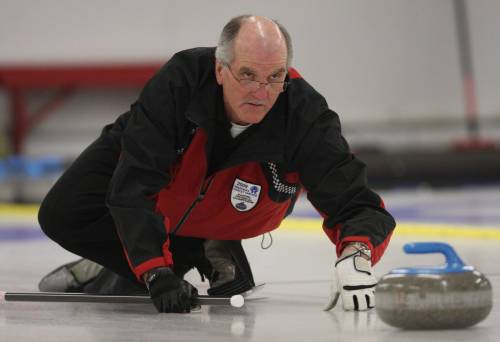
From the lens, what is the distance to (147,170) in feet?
9.16

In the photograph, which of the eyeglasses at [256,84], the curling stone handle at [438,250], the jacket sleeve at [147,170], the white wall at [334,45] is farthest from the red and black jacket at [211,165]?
the white wall at [334,45]

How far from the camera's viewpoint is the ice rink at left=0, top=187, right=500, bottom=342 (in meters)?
2.44

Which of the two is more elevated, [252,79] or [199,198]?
[252,79]

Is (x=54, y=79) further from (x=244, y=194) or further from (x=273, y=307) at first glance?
(x=273, y=307)

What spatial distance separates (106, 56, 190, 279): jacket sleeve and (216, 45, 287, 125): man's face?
153 millimetres

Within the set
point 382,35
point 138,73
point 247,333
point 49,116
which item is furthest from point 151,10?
point 247,333

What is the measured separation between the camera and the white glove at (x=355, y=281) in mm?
2711

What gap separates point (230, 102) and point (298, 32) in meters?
10.9

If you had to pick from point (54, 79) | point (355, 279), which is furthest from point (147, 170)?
point (54, 79)

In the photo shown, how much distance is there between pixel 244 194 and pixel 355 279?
0.54 m

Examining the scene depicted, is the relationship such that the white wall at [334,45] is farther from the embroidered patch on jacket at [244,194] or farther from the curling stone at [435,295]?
the curling stone at [435,295]

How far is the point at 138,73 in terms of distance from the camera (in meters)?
12.7

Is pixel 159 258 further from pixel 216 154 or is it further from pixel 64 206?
pixel 64 206

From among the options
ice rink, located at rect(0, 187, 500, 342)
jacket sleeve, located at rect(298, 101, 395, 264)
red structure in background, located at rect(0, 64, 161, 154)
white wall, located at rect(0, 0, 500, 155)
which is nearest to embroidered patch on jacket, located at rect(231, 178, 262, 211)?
jacket sleeve, located at rect(298, 101, 395, 264)
